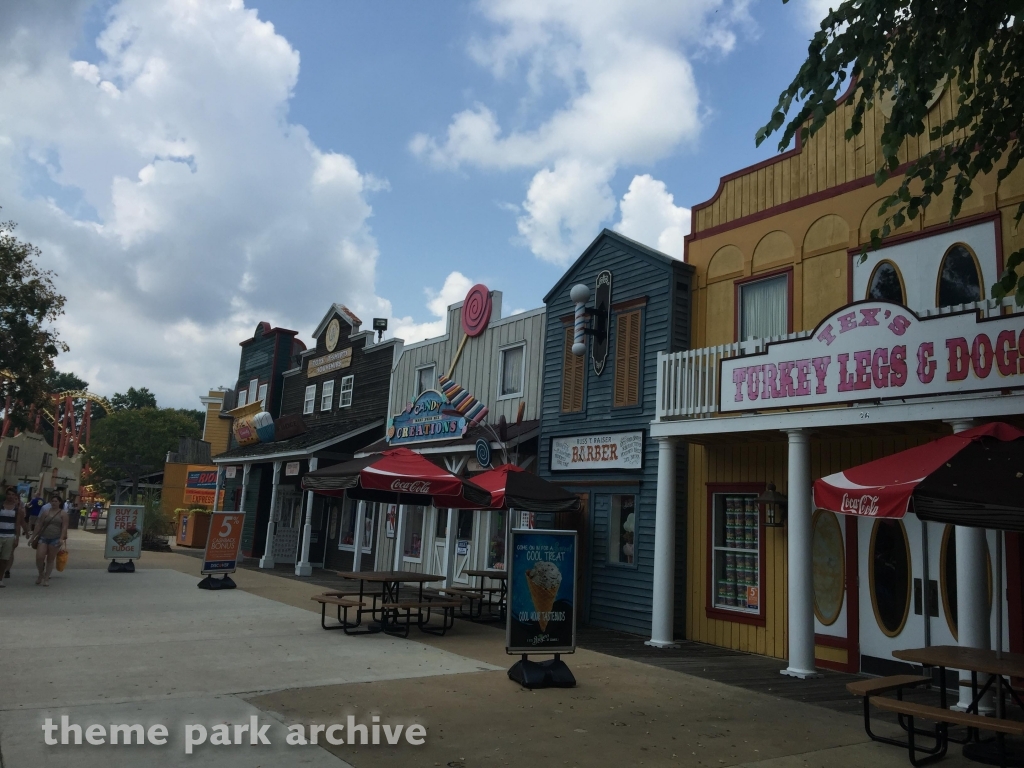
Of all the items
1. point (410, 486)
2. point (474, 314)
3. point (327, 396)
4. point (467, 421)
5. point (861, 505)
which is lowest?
point (861, 505)

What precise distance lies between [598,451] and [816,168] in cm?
547

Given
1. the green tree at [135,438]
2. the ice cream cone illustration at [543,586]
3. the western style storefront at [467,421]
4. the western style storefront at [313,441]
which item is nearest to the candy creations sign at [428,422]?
the western style storefront at [467,421]

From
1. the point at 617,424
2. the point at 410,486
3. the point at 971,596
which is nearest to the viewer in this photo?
the point at 971,596

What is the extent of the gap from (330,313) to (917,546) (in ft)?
61.3

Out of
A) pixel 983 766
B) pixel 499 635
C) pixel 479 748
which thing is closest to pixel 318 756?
pixel 479 748

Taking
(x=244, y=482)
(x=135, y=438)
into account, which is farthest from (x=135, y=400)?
(x=244, y=482)

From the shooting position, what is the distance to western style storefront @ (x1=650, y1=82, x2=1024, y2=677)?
26.7ft

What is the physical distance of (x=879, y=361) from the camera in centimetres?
859

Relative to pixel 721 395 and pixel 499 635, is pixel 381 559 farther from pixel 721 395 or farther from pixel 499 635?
pixel 721 395

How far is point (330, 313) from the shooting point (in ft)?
80.3

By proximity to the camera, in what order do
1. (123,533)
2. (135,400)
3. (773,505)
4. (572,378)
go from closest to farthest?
(773,505), (572,378), (123,533), (135,400)

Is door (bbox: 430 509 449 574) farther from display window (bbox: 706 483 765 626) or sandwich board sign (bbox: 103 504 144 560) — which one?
display window (bbox: 706 483 765 626)

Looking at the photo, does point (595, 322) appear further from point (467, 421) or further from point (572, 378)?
point (467, 421)

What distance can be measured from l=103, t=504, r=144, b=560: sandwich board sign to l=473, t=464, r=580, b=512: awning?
34.0 feet
